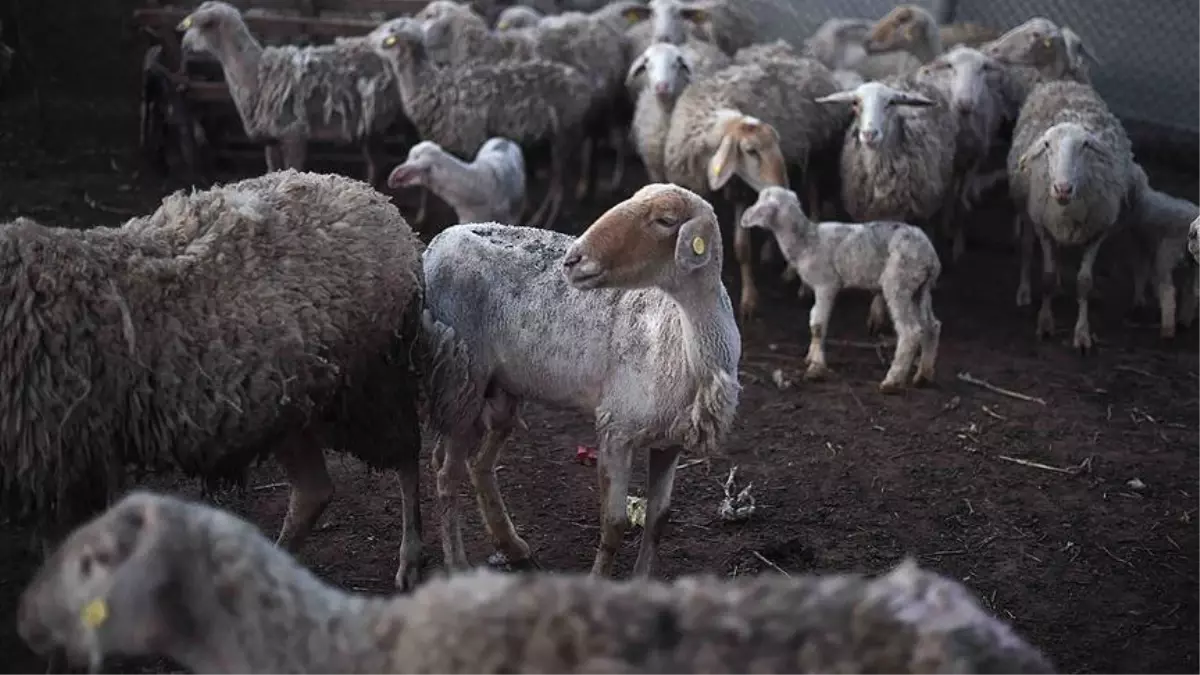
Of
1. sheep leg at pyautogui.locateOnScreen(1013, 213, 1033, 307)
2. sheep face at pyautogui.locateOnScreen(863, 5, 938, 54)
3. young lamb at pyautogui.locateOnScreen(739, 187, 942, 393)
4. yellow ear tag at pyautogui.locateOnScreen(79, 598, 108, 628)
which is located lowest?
sheep leg at pyautogui.locateOnScreen(1013, 213, 1033, 307)

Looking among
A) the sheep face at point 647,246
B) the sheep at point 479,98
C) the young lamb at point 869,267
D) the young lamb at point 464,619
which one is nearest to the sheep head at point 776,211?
the young lamb at point 869,267

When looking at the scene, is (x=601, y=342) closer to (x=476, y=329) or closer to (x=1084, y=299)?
(x=476, y=329)

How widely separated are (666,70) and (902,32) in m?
2.62

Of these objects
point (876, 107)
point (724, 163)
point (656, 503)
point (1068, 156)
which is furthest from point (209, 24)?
point (656, 503)

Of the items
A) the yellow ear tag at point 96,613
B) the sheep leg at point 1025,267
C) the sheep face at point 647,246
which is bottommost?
the sheep leg at point 1025,267

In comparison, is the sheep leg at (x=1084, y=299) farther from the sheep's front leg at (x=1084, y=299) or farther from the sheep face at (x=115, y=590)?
the sheep face at (x=115, y=590)

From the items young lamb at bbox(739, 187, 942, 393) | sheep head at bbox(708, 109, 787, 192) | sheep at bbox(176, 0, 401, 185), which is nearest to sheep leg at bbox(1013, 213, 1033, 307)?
young lamb at bbox(739, 187, 942, 393)

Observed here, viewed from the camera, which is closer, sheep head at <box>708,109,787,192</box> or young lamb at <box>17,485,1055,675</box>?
young lamb at <box>17,485,1055,675</box>

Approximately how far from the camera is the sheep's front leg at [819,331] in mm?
6504

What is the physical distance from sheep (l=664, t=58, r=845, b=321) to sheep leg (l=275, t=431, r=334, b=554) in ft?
12.4

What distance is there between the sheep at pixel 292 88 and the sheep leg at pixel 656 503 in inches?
208

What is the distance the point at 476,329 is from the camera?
4.10 metres

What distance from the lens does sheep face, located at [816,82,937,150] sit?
7.21 metres

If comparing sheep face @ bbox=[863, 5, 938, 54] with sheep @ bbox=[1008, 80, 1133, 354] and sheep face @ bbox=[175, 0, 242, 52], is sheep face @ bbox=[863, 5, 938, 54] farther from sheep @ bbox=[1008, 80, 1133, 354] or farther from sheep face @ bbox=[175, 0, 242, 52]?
sheep face @ bbox=[175, 0, 242, 52]
